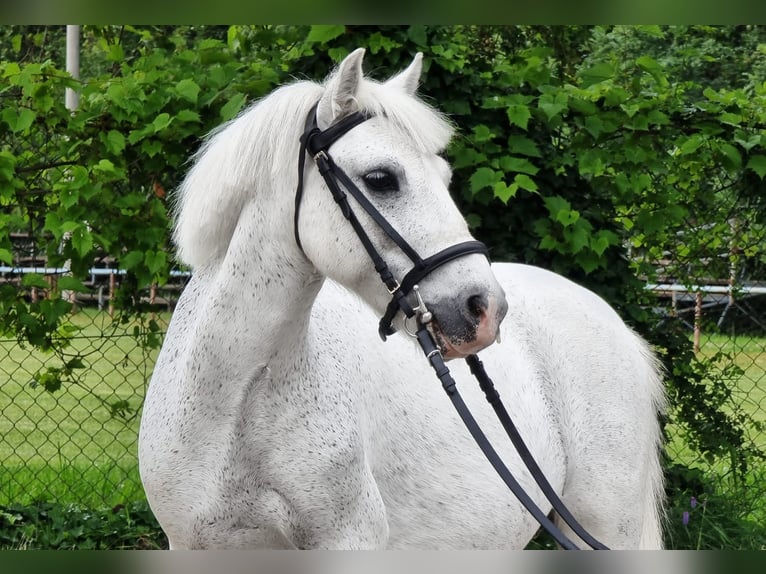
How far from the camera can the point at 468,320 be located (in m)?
1.85

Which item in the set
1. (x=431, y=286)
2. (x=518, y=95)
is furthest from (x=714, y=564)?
(x=518, y=95)

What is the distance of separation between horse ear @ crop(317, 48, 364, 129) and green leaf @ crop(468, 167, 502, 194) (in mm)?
1553

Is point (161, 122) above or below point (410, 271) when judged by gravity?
below

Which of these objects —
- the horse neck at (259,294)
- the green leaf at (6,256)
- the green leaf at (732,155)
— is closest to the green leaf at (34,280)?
the green leaf at (6,256)

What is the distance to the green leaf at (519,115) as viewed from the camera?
3523 mm

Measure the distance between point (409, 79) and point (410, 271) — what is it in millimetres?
666

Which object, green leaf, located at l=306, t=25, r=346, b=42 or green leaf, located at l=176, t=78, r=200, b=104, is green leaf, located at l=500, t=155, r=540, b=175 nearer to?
green leaf, located at l=306, t=25, r=346, b=42

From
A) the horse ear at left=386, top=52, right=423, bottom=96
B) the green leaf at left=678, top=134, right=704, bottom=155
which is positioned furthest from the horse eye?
the green leaf at left=678, top=134, right=704, bottom=155

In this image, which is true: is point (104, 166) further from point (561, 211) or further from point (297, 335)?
point (561, 211)

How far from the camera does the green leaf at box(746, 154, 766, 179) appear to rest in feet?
12.1

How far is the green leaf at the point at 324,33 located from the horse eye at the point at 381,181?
176 centimetres

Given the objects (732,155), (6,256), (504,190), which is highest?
(732,155)

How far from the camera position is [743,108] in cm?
371

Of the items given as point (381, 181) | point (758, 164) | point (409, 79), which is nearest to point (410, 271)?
point (381, 181)
